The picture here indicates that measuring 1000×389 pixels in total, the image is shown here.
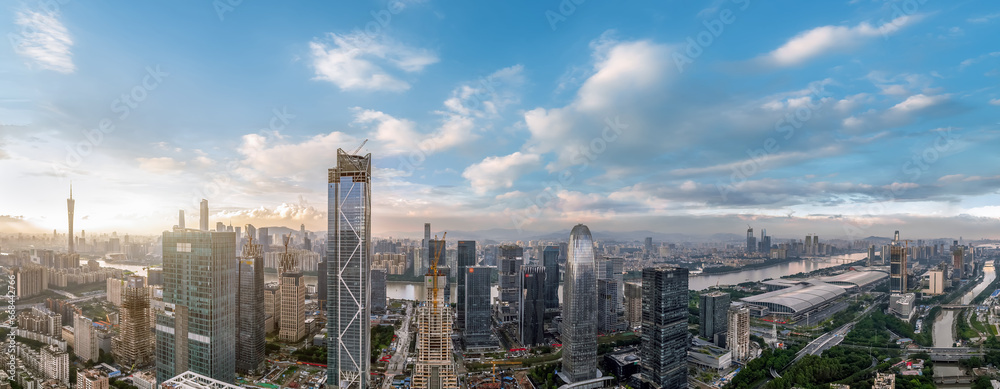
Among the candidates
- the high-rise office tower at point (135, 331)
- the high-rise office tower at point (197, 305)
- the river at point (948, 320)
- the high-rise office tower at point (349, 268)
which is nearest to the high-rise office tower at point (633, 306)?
Result: the river at point (948, 320)

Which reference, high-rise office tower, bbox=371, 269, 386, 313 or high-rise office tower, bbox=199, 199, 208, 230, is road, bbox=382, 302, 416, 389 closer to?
high-rise office tower, bbox=371, 269, 386, 313

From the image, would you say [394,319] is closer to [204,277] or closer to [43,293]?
[204,277]

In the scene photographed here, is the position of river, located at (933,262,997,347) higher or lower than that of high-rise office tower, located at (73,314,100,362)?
lower

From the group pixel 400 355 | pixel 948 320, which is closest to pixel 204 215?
pixel 400 355

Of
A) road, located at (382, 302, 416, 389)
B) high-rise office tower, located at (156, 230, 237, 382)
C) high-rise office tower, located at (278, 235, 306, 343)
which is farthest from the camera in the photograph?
high-rise office tower, located at (278, 235, 306, 343)

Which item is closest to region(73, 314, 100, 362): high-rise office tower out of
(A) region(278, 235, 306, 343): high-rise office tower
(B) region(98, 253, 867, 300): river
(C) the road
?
(A) region(278, 235, 306, 343): high-rise office tower

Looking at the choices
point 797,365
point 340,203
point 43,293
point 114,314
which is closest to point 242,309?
point 340,203
